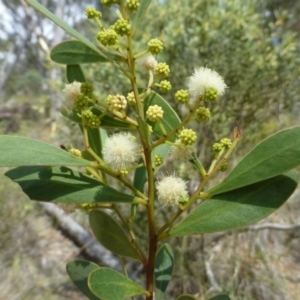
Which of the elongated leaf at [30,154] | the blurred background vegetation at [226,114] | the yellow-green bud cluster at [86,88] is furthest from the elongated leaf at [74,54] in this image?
the blurred background vegetation at [226,114]

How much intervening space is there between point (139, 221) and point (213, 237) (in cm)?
48

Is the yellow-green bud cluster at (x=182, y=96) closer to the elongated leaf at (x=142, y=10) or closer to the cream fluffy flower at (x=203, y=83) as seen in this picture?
the cream fluffy flower at (x=203, y=83)

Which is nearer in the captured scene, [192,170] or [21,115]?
[192,170]

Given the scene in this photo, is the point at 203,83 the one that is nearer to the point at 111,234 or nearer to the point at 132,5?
the point at 132,5

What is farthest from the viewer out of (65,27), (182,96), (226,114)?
(226,114)

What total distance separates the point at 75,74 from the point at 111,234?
298mm

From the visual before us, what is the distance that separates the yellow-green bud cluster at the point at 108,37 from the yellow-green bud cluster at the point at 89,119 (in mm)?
108

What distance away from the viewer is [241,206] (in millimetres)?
627

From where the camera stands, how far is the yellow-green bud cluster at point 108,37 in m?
0.58

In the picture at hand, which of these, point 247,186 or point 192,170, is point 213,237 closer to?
point 192,170

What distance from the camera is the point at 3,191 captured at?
3.39 meters

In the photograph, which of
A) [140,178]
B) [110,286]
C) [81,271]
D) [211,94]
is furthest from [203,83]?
[81,271]

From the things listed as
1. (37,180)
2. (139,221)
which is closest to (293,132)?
(37,180)

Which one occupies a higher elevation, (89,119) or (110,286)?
(89,119)
